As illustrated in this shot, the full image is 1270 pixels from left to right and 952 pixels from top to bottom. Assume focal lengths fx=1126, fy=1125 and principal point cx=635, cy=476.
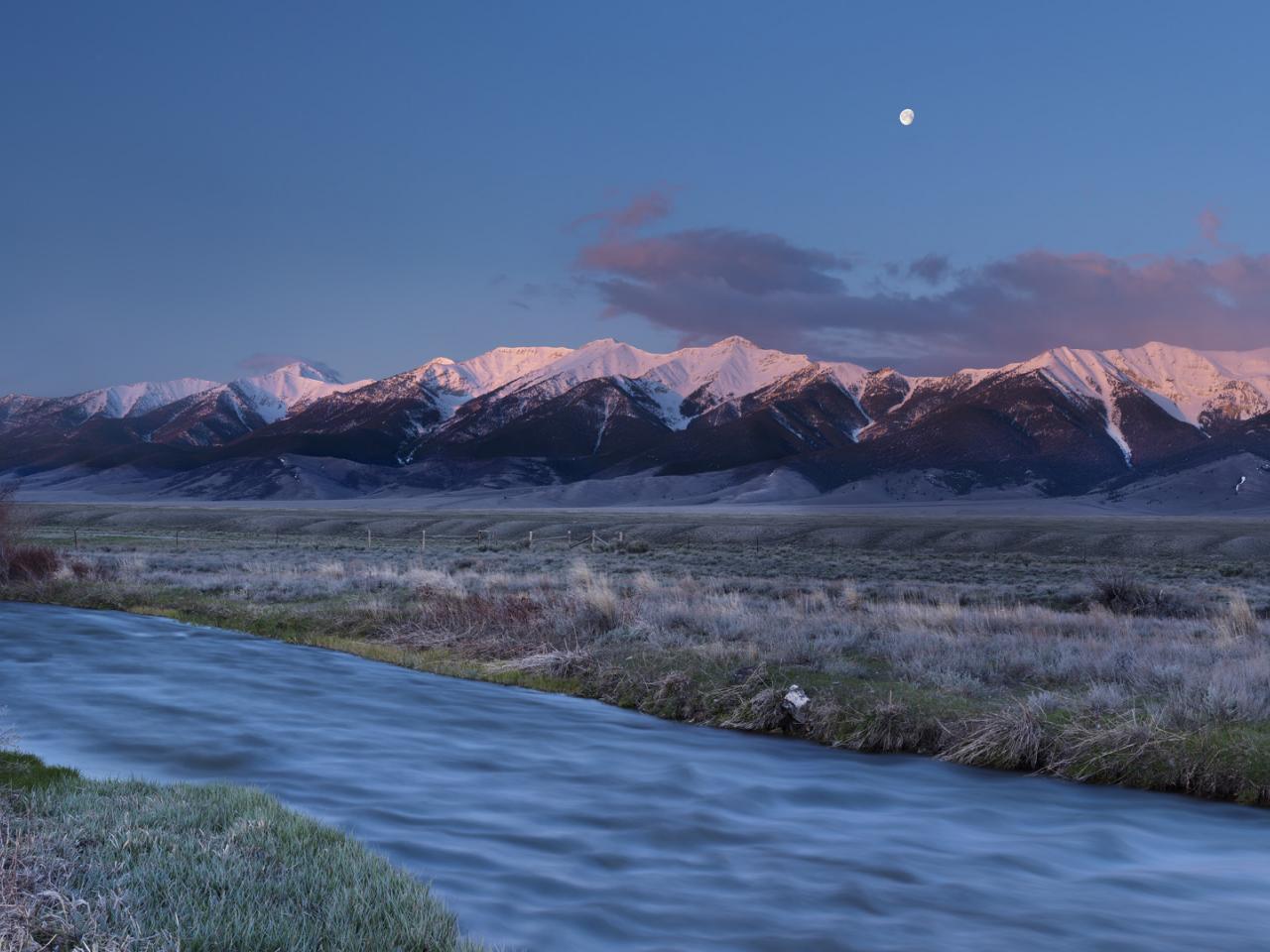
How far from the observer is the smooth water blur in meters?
8.98

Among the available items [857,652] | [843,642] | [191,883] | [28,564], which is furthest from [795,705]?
[28,564]

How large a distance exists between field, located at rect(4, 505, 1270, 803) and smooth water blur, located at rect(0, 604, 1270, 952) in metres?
0.70

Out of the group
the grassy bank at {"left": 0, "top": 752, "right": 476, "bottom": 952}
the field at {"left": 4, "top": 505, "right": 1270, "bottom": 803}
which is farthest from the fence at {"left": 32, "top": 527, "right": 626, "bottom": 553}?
the grassy bank at {"left": 0, "top": 752, "right": 476, "bottom": 952}

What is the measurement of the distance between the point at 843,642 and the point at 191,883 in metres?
15.1

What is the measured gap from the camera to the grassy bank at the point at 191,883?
6.31 meters

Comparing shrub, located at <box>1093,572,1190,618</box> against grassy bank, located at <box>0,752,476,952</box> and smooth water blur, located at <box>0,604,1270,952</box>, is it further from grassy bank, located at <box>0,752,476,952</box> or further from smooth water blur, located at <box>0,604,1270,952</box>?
grassy bank, located at <box>0,752,476,952</box>

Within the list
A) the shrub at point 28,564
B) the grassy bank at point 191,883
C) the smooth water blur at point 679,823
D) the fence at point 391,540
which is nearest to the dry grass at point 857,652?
the smooth water blur at point 679,823

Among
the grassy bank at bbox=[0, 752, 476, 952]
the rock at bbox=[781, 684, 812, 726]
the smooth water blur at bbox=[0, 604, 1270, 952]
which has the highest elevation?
the grassy bank at bbox=[0, 752, 476, 952]

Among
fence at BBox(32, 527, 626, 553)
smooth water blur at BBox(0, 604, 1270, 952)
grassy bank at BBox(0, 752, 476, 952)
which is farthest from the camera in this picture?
fence at BBox(32, 527, 626, 553)

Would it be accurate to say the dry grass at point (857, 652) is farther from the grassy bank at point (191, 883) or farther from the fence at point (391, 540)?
the fence at point (391, 540)

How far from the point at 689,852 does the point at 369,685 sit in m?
10.6

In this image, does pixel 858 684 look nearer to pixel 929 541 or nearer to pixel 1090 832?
pixel 1090 832

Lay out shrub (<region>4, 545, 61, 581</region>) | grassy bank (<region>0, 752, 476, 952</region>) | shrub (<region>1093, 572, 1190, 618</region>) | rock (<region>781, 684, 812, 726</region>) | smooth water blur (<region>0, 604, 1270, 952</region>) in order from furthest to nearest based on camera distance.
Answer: shrub (<region>4, 545, 61, 581</region>)
shrub (<region>1093, 572, 1190, 618</region>)
rock (<region>781, 684, 812, 726</region>)
smooth water blur (<region>0, 604, 1270, 952</region>)
grassy bank (<region>0, 752, 476, 952</region>)

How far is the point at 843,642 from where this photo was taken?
2091 cm
